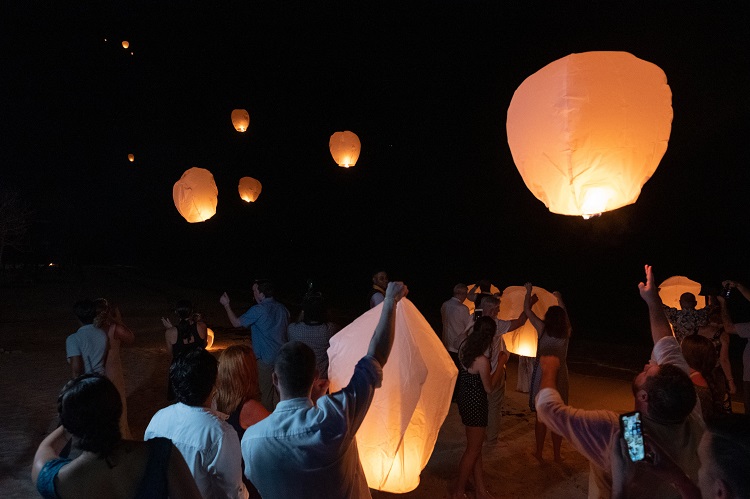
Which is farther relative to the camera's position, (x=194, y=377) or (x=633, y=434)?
(x=194, y=377)

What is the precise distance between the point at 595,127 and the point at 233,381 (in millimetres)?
2289

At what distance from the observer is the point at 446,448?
17.4ft

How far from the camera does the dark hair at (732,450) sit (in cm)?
107

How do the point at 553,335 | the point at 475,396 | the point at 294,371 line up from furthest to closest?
the point at 553,335 → the point at 475,396 → the point at 294,371

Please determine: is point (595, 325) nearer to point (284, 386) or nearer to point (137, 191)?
point (284, 386)

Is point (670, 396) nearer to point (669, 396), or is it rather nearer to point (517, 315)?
→ point (669, 396)

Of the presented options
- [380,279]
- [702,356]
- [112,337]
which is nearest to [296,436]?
[702,356]

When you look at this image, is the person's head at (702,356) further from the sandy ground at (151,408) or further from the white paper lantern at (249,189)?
the white paper lantern at (249,189)

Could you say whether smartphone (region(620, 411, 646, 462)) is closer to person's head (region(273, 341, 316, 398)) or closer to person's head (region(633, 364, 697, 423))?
person's head (region(633, 364, 697, 423))

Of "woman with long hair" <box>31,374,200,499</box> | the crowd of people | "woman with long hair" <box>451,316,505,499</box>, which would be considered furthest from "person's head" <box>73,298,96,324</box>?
"woman with long hair" <box>451,316,505,499</box>

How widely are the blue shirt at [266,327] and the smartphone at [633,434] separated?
409 centimetres

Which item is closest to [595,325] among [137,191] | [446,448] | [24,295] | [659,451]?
[446,448]

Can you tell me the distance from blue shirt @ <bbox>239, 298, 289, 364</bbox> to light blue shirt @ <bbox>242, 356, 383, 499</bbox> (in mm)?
3360

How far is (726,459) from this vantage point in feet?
3.59
